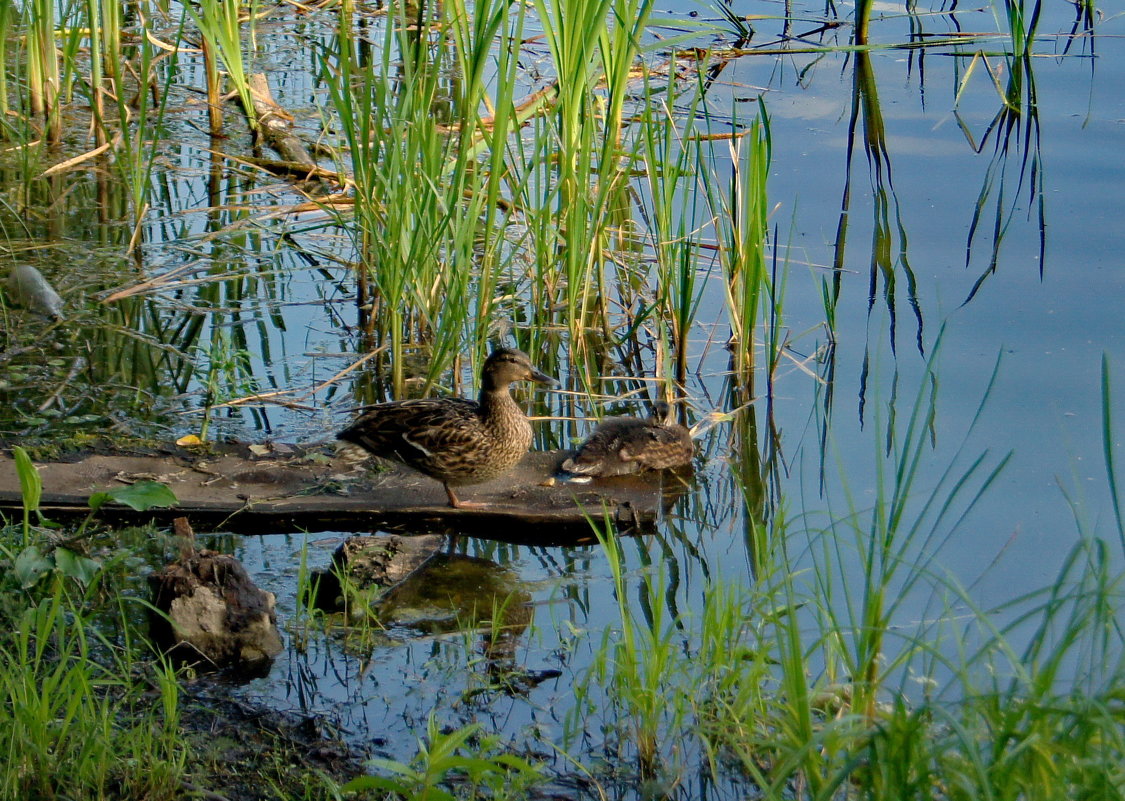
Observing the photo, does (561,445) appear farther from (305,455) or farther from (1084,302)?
(1084,302)

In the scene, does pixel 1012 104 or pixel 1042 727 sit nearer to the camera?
pixel 1042 727

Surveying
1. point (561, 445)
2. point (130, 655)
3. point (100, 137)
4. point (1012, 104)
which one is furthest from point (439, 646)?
point (1012, 104)

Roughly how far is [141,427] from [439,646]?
2.12 meters

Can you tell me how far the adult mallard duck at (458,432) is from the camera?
5.19m

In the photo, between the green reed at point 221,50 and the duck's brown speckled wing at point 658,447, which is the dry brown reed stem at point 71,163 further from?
the duck's brown speckled wing at point 658,447

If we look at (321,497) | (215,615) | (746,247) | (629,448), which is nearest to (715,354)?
(746,247)

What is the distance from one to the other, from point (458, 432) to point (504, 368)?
0.42 metres

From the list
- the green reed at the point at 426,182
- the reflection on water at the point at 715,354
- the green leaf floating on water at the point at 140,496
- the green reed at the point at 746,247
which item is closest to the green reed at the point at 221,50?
the reflection on water at the point at 715,354

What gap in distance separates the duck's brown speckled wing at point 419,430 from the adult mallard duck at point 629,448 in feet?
1.67

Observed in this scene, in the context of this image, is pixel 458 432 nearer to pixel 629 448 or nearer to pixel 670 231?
pixel 629 448

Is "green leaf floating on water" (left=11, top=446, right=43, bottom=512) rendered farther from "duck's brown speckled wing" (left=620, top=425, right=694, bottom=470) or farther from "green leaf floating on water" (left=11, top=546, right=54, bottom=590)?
"duck's brown speckled wing" (left=620, top=425, right=694, bottom=470)

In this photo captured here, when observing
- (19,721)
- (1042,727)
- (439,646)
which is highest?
(1042,727)

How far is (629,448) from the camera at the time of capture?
17.8ft

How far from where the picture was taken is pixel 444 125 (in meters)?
8.88
